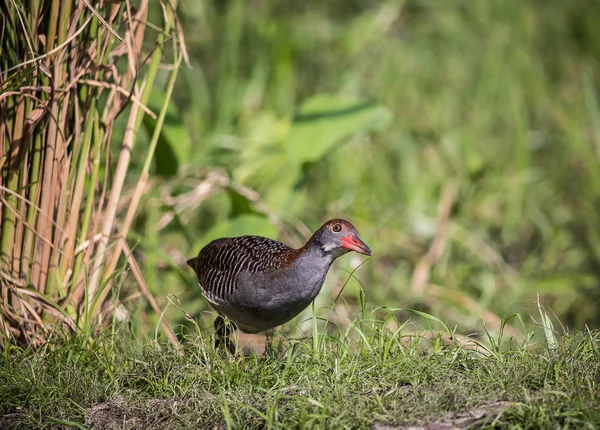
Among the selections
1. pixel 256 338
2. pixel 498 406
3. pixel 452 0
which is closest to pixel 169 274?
pixel 256 338

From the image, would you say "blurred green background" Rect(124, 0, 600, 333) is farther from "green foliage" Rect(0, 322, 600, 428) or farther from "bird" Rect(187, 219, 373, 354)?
"green foliage" Rect(0, 322, 600, 428)

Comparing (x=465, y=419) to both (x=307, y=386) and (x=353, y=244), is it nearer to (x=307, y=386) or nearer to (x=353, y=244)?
(x=307, y=386)

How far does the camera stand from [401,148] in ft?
24.2

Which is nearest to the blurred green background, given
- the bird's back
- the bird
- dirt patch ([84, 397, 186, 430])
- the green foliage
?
the bird's back

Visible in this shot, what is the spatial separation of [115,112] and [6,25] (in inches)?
23.7

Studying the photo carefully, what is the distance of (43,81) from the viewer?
3.85 metres

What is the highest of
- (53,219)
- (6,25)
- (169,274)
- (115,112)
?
(6,25)

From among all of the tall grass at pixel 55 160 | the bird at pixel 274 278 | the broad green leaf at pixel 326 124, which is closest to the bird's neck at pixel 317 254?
the bird at pixel 274 278

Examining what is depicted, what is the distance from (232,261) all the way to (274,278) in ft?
1.08

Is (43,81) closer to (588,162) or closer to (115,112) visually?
(115,112)

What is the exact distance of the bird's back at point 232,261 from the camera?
4.00 meters

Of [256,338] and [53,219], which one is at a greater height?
[53,219]

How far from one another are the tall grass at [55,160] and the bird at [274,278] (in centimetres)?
33

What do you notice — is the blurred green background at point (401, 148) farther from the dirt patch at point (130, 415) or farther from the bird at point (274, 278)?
the dirt patch at point (130, 415)
